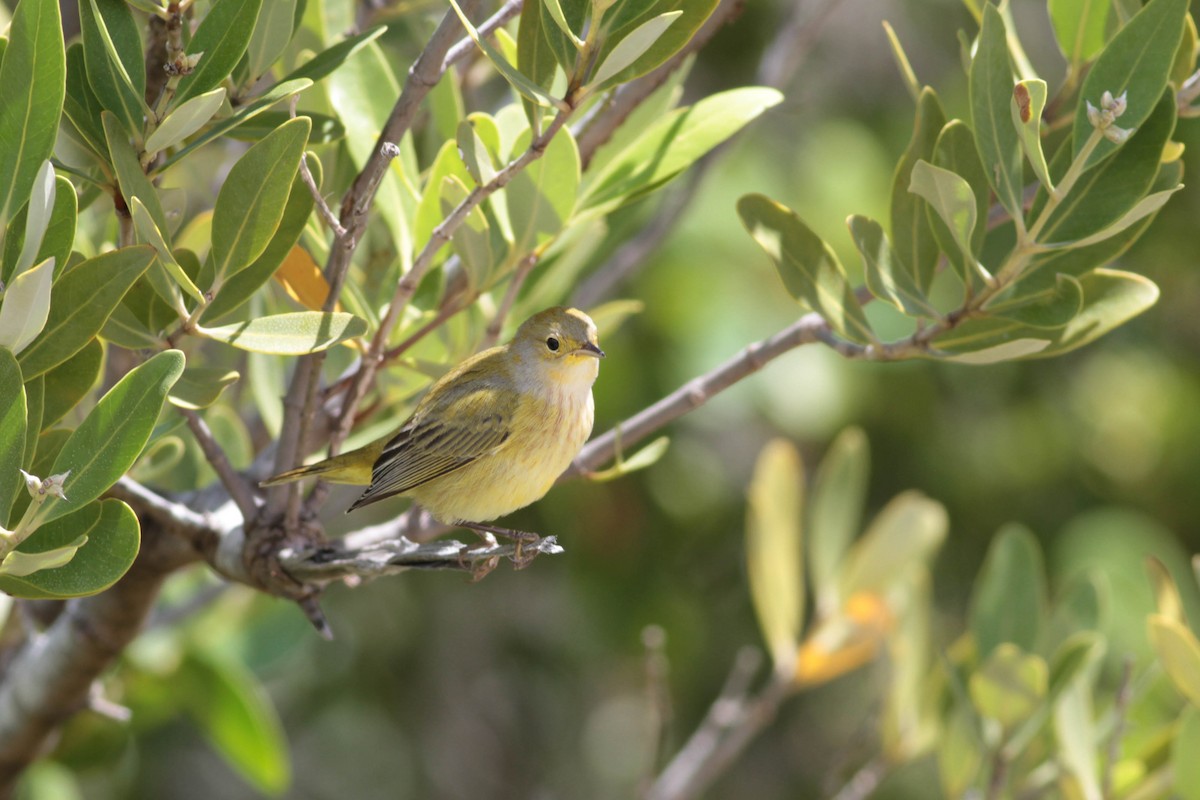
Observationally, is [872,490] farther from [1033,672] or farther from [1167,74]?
[1167,74]

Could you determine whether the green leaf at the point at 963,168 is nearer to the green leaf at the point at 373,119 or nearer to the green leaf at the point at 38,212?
the green leaf at the point at 373,119

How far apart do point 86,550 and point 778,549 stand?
7.08 feet

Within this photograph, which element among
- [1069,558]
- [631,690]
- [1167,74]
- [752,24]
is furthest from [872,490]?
[1167,74]

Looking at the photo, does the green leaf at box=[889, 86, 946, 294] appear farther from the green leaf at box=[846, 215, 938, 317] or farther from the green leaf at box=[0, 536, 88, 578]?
the green leaf at box=[0, 536, 88, 578]

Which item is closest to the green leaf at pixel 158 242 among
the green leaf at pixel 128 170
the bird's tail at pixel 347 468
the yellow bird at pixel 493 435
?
the green leaf at pixel 128 170

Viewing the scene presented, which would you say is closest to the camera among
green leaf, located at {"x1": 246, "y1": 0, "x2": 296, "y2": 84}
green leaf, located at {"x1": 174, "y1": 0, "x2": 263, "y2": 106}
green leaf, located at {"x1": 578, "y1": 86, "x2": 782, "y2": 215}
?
green leaf, located at {"x1": 174, "y1": 0, "x2": 263, "y2": 106}

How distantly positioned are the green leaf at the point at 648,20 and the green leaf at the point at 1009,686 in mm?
1587

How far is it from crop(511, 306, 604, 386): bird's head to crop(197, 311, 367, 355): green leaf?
4.45ft

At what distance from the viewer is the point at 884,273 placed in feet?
7.71

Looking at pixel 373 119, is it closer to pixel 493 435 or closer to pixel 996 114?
pixel 493 435

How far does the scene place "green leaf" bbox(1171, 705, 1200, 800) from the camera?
270 cm

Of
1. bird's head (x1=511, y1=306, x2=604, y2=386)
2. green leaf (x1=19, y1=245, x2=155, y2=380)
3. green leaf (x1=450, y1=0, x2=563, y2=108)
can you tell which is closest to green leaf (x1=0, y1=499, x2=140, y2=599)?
green leaf (x1=19, y1=245, x2=155, y2=380)

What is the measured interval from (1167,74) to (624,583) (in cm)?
355

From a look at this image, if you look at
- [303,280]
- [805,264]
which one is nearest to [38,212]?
[303,280]
